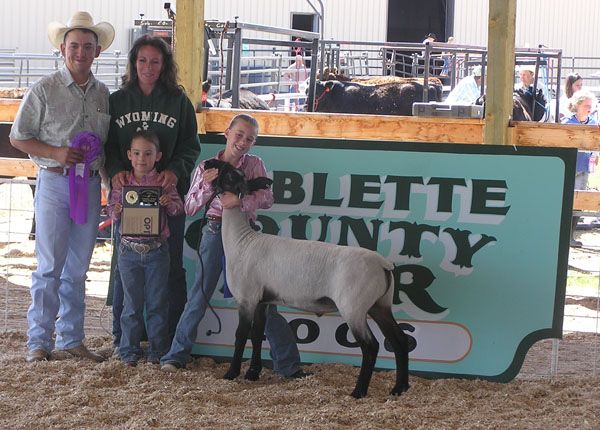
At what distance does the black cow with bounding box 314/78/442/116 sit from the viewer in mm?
13627

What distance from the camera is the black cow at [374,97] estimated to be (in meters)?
13.6

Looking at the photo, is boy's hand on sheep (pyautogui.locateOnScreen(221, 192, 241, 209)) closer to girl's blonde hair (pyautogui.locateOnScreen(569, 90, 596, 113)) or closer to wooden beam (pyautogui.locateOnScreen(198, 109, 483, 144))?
wooden beam (pyautogui.locateOnScreen(198, 109, 483, 144))

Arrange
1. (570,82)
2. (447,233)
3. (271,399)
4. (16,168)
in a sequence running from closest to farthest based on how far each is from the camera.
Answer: (271,399) < (447,233) < (16,168) < (570,82)

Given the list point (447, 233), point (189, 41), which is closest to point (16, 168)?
point (189, 41)

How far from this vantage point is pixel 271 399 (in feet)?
16.6

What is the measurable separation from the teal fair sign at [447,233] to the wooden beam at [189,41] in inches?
52.4

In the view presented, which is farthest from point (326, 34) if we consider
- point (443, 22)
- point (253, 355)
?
point (253, 355)

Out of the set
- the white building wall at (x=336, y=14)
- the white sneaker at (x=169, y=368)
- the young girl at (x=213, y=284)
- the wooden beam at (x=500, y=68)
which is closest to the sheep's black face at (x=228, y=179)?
the young girl at (x=213, y=284)

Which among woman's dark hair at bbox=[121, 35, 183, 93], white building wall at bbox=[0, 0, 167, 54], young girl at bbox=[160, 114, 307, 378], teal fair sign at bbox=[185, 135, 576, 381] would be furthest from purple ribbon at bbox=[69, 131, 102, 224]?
white building wall at bbox=[0, 0, 167, 54]

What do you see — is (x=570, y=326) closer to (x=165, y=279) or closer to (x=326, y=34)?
(x=165, y=279)

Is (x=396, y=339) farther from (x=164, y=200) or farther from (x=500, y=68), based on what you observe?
(x=500, y=68)

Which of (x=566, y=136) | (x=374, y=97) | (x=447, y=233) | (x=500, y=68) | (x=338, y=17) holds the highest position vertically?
(x=338, y=17)

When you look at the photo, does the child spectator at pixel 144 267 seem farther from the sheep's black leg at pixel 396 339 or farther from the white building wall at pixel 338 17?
the white building wall at pixel 338 17

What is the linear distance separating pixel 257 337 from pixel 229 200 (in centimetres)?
78
